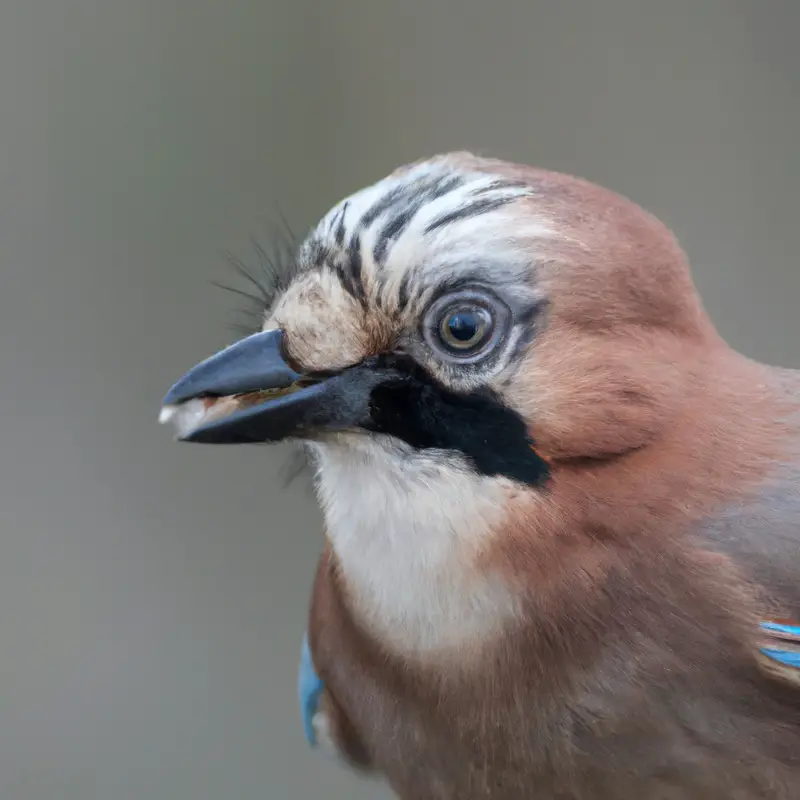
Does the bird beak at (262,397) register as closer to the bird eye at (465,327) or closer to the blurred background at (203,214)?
the bird eye at (465,327)

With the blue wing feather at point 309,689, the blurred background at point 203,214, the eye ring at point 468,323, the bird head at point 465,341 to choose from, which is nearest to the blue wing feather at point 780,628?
the bird head at point 465,341

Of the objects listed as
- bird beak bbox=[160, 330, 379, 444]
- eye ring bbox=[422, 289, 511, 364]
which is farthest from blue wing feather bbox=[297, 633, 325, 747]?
eye ring bbox=[422, 289, 511, 364]

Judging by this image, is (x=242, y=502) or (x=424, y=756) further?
(x=242, y=502)

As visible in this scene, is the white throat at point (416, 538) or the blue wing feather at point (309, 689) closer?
the white throat at point (416, 538)

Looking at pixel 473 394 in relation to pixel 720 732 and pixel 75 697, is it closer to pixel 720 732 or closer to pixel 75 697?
pixel 720 732

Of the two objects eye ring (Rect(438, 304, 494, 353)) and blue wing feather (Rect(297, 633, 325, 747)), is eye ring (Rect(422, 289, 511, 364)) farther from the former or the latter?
blue wing feather (Rect(297, 633, 325, 747))

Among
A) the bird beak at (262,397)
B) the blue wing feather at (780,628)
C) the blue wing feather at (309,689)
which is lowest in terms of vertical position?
the blue wing feather at (309,689)

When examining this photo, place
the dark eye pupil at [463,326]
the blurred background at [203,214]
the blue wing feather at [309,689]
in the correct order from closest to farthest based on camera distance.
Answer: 1. the dark eye pupil at [463,326]
2. the blue wing feather at [309,689]
3. the blurred background at [203,214]

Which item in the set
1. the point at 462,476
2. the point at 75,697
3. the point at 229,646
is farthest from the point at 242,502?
the point at 462,476
